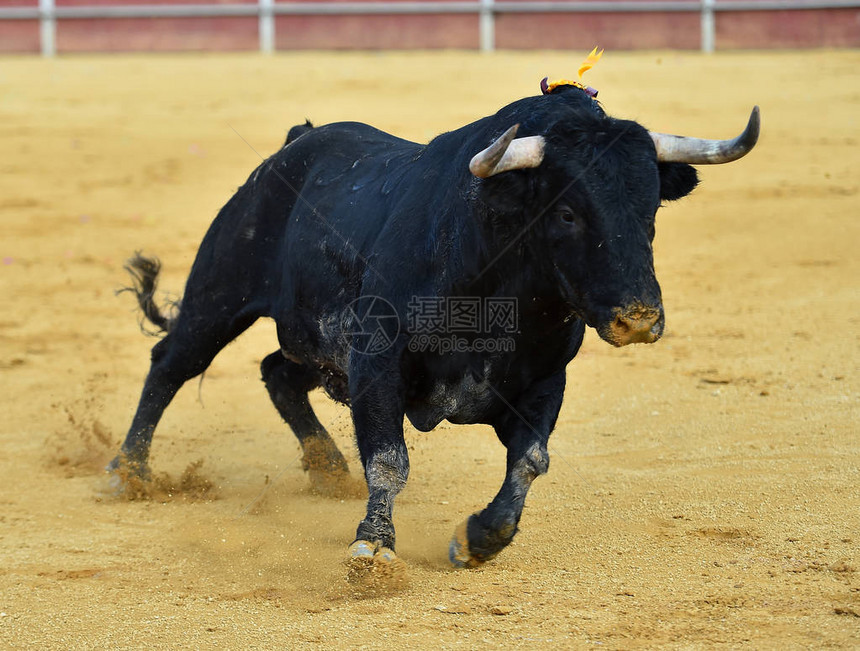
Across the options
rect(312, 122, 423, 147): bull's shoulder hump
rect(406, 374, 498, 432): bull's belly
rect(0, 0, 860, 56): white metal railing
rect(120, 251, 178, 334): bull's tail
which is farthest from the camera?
rect(0, 0, 860, 56): white metal railing

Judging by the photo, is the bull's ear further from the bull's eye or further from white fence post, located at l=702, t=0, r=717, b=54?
white fence post, located at l=702, t=0, r=717, b=54

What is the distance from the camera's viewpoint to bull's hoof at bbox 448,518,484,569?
12.9 ft

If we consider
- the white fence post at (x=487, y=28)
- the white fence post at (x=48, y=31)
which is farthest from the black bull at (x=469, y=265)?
the white fence post at (x=48, y=31)

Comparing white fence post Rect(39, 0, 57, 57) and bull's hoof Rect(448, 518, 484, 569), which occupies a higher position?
white fence post Rect(39, 0, 57, 57)

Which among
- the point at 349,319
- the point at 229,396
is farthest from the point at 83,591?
the point at 229,396

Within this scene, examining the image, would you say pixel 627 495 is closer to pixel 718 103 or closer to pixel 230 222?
pixel 230 222

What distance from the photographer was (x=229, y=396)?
22.6 ft

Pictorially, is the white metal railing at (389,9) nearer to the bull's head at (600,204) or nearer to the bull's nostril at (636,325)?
the bull's head at (600,204)

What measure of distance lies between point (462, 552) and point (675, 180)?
1445 mm

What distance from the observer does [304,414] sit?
5.37m

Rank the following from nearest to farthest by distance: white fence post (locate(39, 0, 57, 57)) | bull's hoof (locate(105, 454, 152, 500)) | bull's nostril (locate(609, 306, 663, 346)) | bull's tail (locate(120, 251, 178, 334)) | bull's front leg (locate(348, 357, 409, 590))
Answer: bull's nostril (locate(609, 306, 663, 346)) → bull's front leg (locate(348, 357, 409, 590)) → bull's hoof (locate(105, 454, 152, 500)) → bull's tail (locate(120, 251, 178, 334)) → white fence post (locate(39, 0, 57, 57))

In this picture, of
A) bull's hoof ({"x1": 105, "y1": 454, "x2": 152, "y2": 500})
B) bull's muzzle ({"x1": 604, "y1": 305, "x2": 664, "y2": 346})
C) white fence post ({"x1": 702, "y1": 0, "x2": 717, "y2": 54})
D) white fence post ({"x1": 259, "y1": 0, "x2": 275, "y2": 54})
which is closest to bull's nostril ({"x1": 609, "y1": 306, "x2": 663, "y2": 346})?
bull's muzzle ({"x1": 604, "y1": 305, "x2": 664, "y2": 346})

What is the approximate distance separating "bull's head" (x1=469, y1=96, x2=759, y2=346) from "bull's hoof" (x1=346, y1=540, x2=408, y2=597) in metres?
1.00

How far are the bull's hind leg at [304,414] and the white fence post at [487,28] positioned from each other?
10.6 metres
